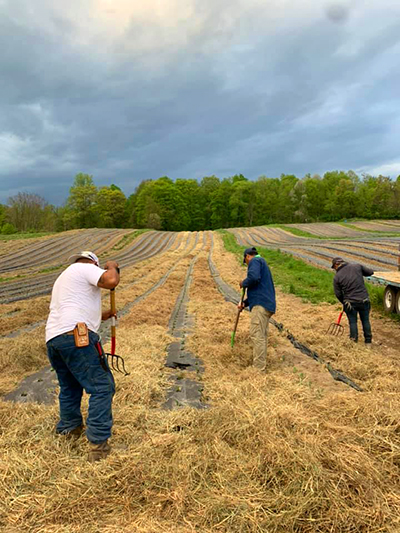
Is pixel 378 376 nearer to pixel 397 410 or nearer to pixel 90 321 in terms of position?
pixel 397 410

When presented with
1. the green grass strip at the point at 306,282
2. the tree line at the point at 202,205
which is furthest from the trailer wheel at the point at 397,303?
the tree line at the point at 202,205

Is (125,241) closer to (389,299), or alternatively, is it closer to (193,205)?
(389,299)

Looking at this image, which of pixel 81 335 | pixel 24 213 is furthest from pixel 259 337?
pixel 24 213

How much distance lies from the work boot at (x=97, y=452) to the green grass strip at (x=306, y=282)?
9.53 m

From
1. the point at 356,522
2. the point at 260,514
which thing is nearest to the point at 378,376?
the point at 356,522

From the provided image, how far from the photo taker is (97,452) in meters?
3.27

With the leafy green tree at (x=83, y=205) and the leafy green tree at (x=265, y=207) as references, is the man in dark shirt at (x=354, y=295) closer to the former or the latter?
the leafy green tree at (x=83, y=205)

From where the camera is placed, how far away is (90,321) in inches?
139

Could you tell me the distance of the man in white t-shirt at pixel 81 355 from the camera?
3314 mm

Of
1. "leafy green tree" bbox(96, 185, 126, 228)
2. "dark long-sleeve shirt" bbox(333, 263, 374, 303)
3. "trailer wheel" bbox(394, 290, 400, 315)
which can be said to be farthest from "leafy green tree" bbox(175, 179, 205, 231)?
"dark long-sleeve shirt" bbox(333, 263, 374, 303)

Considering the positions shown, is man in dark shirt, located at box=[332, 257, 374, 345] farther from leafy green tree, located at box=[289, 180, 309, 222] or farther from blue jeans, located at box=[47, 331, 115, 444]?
leafy green tree, located at box=[289, 180, 309, 222]

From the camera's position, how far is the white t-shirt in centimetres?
344

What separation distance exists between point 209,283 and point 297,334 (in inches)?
327

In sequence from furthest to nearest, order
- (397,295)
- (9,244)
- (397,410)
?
(9,244), (397,295), (397,410)
